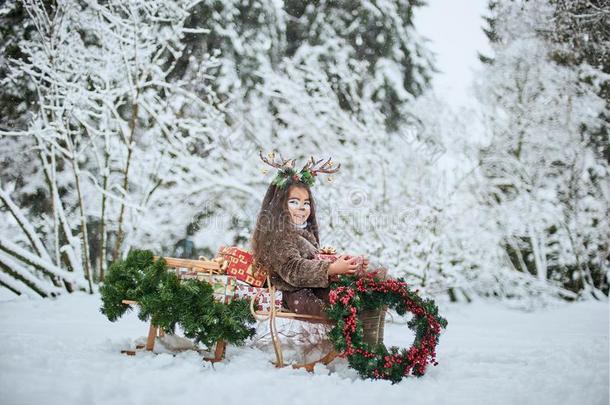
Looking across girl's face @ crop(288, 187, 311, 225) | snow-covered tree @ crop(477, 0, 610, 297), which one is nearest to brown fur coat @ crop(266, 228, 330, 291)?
girl's face @ crop(288, 187, 311, 225)

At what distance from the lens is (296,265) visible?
2.86 m

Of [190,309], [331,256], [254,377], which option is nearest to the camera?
[254,377]

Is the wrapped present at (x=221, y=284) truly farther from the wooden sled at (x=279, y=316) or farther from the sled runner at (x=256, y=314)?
the wooden sled at (x=279, y=316)

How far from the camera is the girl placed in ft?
9.21

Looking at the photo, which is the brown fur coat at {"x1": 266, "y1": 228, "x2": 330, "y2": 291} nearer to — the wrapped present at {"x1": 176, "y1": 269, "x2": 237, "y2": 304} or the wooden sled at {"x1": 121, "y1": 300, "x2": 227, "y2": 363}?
the wrapped present at {"x1": 176, "y1": 269, "x2": 237, "y2": 304}

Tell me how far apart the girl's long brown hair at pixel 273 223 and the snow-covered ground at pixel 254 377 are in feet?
1.96

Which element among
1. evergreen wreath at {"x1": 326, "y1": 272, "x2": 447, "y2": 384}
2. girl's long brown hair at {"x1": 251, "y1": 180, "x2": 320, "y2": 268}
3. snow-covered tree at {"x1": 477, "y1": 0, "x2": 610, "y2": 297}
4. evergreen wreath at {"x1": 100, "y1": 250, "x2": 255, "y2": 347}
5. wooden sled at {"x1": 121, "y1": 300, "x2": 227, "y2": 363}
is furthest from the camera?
snow-covered tree at {"x1": 477, "y1": 0, "x2": 610, "y2": 297}

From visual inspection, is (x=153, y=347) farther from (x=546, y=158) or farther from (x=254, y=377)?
(x=546, y=158)

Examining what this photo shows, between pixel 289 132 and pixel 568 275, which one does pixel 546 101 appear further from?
pixel 289 132

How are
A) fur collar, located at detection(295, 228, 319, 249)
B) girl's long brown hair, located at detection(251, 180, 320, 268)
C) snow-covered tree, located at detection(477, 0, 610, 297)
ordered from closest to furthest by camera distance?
girl's long brown hair, located at detection(251, 180, 320, 268), fur collar, located at detection(295, 228, 319, 249), snow-covered tree, located at detection(477, 0, 610, 297)

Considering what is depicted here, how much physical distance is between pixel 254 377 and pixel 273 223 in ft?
3.07

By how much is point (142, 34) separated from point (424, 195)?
3.83m

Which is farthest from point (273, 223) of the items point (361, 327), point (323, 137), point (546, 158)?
point (546, 158)

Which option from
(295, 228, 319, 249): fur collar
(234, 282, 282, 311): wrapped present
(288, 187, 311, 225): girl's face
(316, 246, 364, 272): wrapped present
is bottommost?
(234, 282, 282, 311): wrapped present
